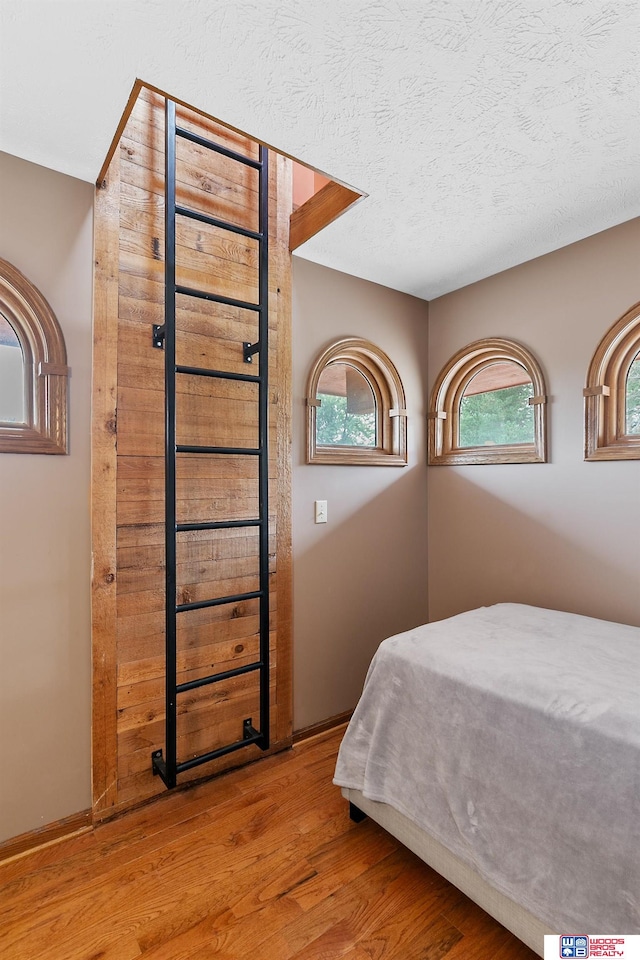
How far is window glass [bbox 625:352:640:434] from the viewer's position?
2.15m

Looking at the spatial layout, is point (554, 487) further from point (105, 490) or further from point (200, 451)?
point (105, 490)

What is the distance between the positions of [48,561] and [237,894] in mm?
1228

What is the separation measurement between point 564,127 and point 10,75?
5.35 ft

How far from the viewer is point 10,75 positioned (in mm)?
1332

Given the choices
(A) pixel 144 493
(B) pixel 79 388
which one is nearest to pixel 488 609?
(A) pixel 144 493

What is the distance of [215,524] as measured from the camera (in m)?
1.93

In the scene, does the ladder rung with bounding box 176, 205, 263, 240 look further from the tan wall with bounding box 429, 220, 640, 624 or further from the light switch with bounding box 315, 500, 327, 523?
the tan wall with bounding box 429, 220, 640, 624

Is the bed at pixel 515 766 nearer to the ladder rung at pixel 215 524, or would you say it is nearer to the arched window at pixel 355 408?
the ladder rung at pixel 215 524

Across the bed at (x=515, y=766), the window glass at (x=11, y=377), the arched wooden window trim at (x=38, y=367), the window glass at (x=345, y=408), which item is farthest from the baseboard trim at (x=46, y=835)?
the window glass at (x=345, y=408)

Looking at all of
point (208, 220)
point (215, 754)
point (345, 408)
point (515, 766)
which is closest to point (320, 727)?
point (215, 754)

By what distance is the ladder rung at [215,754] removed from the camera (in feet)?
5.99

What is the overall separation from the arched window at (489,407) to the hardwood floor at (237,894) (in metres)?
1.82

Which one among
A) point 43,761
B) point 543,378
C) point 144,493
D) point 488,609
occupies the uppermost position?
point 543,378

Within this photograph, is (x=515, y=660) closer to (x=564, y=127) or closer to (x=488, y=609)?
(x=488, y=609)
